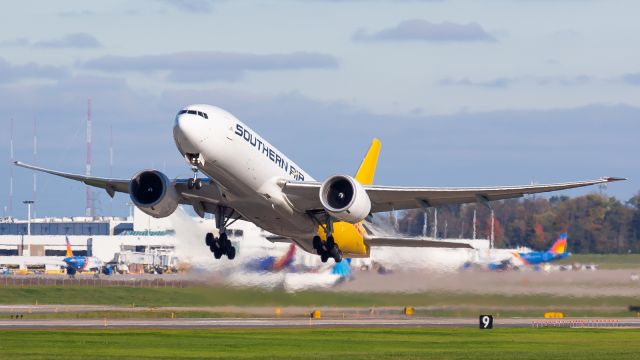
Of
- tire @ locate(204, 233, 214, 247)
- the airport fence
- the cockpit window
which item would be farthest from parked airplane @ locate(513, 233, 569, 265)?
the cockpit window

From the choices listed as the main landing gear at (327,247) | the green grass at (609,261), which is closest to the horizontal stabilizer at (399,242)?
the main landing gear at (327,247)

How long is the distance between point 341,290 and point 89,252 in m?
84.4

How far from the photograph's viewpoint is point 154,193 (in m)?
50.4

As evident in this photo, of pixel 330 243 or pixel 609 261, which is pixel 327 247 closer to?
pixel 330 243

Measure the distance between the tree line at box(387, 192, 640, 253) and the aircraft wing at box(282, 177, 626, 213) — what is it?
3426 cm

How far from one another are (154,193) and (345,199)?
792cm

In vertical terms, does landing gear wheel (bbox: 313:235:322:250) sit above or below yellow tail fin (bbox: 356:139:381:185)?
below

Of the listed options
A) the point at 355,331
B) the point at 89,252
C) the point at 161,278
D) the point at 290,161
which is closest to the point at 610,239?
the point at 161,278

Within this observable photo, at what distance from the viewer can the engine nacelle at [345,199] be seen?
4766 centimetres

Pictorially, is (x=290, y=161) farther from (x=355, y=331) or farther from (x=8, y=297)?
(x=8, y=297)

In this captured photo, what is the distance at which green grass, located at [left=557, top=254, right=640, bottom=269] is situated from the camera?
64.8 meters

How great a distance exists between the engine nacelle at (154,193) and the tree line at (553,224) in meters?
37.9

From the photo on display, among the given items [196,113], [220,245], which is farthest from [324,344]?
[196,113]

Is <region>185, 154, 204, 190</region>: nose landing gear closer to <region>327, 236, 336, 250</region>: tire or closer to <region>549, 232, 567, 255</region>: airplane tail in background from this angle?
<region>327, 236, 336, 250</region>: tire
